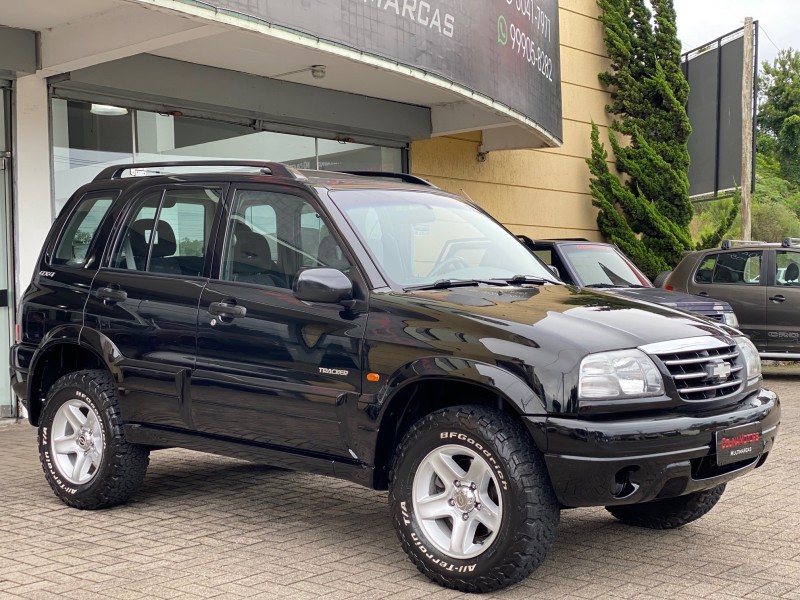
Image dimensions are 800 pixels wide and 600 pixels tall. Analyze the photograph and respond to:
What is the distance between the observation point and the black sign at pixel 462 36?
32.0 feet

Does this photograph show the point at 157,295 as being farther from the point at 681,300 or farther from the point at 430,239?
the point at 681,300

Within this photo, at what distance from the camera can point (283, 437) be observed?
555 cm

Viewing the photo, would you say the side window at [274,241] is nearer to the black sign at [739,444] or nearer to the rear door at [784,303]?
the black sign at [739,444]

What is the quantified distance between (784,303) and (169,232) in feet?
35.2

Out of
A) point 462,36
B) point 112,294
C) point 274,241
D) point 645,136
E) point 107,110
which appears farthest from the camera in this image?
point 645,136

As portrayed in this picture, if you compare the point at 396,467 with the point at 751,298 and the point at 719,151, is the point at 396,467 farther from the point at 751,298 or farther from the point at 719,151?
the point at 719,151

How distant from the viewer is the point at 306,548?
18.8 ft

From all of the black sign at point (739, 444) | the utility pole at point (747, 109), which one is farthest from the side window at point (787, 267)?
the black sign at point (739, 444)

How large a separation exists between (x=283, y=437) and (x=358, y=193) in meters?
1.39

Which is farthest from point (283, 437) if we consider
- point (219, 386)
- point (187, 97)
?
point (187, 97)

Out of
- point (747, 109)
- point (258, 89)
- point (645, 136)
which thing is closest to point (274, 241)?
point (258, 89)

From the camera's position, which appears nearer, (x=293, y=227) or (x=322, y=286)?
(x=322, y=286)

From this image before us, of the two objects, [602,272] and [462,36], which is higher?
[462,36]

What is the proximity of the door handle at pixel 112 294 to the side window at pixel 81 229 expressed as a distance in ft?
1.39
